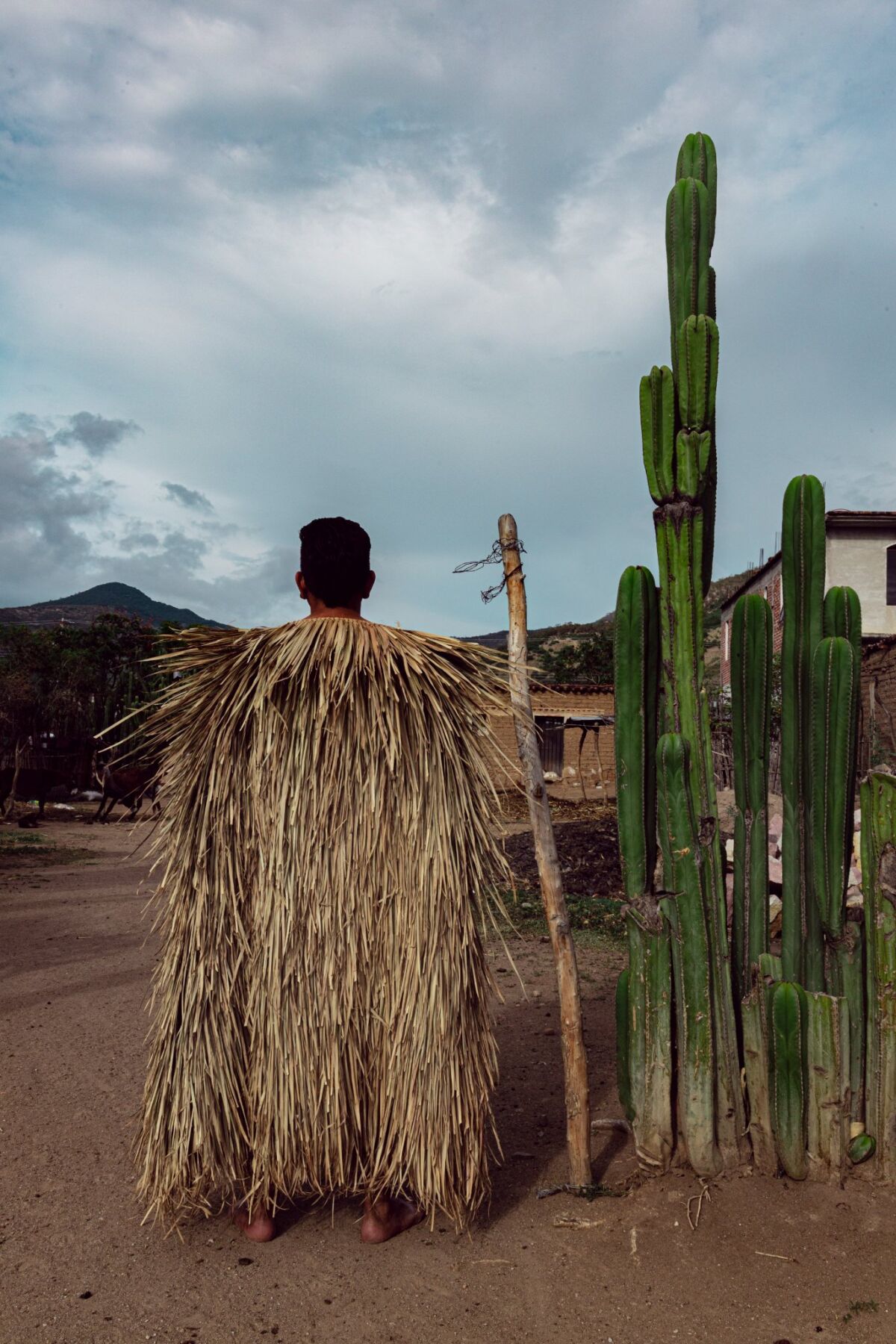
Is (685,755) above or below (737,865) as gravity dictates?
above

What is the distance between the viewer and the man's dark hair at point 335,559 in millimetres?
2949

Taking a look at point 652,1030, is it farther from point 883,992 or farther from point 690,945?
point 883,992

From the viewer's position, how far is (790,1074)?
10.0 feet

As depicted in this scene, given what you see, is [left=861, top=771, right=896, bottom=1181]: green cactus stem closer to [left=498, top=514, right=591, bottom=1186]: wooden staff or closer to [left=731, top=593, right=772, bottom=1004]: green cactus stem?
[left=731, top=593, right=772, bottom=1004]: green cactus stem

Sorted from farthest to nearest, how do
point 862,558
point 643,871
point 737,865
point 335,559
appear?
point 862,558 → point 737,865 → point 643,871 → point 335,559

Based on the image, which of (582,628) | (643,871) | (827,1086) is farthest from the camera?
(582,628)

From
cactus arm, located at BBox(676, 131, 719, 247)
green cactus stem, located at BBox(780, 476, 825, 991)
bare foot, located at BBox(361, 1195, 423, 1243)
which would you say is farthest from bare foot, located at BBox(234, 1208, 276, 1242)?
cactus arm, located at BBox(676, 131, 719, 247)

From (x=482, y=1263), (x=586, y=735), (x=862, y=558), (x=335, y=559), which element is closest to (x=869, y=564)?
(x=862, y=558)

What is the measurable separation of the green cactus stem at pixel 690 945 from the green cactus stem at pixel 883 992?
0.52 m

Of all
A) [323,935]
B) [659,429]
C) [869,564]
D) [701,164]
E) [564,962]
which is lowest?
[564,962]

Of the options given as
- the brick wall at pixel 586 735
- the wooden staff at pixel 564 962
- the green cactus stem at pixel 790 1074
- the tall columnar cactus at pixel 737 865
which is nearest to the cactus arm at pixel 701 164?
the tall columnar cactus at pixel 737 865

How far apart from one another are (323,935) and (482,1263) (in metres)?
1.07

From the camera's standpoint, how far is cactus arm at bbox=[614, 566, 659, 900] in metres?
3.16

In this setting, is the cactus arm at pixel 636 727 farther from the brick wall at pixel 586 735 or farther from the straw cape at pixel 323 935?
the brick wall at pixel 586 735
